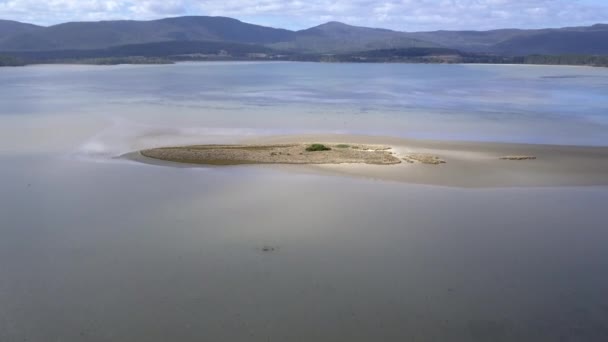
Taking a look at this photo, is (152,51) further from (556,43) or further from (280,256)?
(280,256)

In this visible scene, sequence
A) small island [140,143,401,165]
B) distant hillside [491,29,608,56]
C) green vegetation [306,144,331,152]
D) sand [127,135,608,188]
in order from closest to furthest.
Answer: sand [127,135,608,188], small island [140,143,401,165], green vegetation [306,144,331,152], distant hillside [491,29,608,56]

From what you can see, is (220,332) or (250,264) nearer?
(220,332)

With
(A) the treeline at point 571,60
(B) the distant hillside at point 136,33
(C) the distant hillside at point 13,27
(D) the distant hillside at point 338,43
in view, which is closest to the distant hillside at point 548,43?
(D) the distant hillside at point 338,43

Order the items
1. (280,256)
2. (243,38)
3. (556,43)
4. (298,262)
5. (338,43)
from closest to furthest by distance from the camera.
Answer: (298,262) < (280,256) < (556,43) < (338,43) < (243,38)

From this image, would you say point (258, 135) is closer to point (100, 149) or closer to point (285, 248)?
point (100, 149)

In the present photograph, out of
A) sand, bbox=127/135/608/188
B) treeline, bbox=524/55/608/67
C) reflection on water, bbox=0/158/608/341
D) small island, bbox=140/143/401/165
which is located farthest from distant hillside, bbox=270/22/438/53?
reflection on water, bbox=0/158/608/341

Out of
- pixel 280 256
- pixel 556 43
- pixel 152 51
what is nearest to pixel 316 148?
pixel 280 256

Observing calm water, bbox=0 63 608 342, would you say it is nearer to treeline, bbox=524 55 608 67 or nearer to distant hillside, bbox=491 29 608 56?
treeline, bbox=524 55 608 67

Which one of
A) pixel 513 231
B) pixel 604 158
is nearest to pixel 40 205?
pixel 513 231
